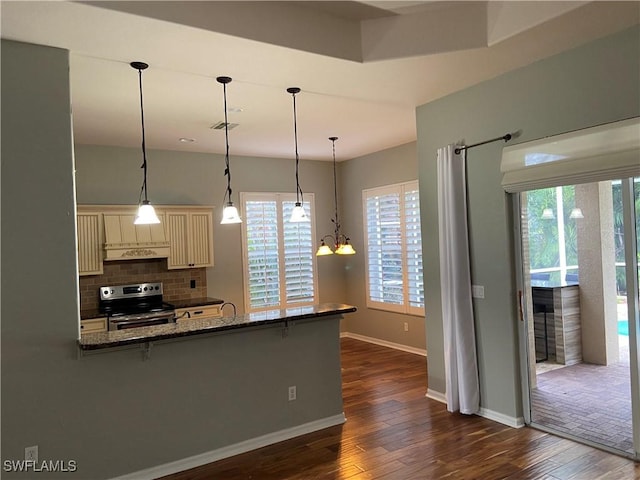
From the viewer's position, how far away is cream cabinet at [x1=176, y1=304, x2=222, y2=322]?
561 cm

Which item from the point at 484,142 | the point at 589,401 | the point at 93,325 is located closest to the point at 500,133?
the point at 484,142

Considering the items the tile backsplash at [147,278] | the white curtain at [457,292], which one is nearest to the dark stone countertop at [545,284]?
the white curtain at [457,292]

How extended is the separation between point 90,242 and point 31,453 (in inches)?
119

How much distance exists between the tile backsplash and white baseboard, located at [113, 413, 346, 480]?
297 centimetres

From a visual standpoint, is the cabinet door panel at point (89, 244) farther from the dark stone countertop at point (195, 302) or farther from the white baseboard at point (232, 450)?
the white baseboard at point (232, 450)

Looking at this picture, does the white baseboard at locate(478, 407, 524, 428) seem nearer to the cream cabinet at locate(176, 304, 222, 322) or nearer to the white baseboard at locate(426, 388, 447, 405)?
the white baseboard at locate(426, 388, 447, 405)

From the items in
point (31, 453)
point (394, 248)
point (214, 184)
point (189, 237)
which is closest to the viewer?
point (31, 453)

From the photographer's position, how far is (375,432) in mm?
3850

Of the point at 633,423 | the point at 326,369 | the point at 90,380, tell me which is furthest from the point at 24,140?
the point at 633,423

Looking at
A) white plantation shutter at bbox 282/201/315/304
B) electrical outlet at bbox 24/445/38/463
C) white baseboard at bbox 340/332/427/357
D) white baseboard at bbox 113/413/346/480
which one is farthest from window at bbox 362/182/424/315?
electrical outlet at bbox 24/445/38/463

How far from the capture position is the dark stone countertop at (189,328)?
3006 millimetres

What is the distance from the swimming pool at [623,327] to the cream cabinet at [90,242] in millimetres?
5211

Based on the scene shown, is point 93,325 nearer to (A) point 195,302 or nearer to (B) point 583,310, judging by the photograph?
(A) point 195,302

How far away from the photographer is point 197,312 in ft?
18.8
